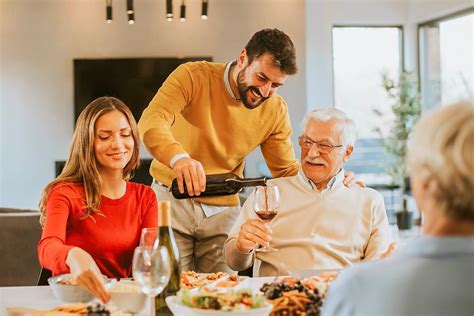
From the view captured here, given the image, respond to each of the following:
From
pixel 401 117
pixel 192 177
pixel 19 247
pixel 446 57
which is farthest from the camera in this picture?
pixel 446 57

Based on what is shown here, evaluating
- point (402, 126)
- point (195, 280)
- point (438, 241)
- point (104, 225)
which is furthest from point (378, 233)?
point (402, 126)

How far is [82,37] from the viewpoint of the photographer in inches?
316

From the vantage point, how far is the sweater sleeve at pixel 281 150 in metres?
3.35

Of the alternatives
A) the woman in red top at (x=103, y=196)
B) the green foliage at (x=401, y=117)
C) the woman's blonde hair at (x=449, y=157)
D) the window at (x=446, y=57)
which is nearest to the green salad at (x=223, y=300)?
the woman's blonde hair at (x=449, y=157)

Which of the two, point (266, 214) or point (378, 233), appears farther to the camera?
point (378, 233)

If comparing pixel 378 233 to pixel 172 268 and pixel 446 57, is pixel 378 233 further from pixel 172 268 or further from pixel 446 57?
pixel 446 57

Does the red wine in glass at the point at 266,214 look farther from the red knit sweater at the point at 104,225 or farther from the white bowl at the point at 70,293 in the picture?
the white bowl at the point at 70,293

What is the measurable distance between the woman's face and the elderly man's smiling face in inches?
27.4

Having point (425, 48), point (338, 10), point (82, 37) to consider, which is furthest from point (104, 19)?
point (425, 48)

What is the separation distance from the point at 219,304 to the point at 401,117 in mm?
7024

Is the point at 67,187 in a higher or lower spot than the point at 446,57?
lower

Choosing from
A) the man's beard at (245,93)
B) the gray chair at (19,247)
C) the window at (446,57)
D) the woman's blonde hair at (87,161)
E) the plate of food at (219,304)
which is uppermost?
the window at (446,57)

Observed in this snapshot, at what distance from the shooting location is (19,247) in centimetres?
441

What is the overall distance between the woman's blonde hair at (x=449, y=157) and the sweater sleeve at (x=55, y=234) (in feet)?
4.23
